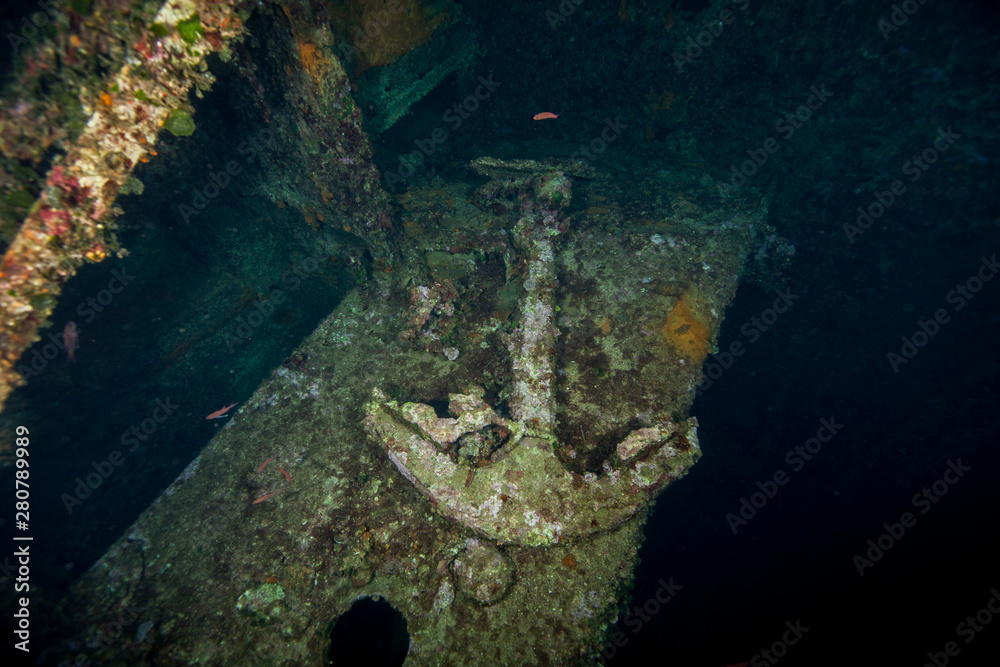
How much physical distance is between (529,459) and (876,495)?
15.5 feet

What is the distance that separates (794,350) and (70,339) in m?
9.40

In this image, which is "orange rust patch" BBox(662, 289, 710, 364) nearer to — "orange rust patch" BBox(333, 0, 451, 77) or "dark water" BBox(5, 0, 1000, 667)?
"dark water" BBox(5, 0, 1000, 667)

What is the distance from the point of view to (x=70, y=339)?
4.02 metres

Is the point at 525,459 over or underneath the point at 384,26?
underneath

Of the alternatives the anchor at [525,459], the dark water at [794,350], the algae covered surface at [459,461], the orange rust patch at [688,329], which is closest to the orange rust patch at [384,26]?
the dark water at [794,350]

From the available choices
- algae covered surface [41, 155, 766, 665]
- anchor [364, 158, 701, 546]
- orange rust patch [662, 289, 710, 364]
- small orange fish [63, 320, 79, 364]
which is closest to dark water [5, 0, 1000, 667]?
small orange fish [63, 320, 79, 364]

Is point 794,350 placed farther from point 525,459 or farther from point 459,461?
point 459,461

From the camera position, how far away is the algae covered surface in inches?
120

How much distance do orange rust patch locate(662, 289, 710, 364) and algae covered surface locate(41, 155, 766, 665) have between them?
0.03 metres

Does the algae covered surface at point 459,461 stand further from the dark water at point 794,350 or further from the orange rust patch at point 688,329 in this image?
the dark water at point 794,350

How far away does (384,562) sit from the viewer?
3355 mm

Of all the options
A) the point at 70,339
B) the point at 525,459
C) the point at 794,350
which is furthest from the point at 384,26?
the point at 794,350

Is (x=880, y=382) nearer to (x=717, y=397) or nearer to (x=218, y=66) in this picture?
(x=717, y=397)

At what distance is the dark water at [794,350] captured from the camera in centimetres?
394
